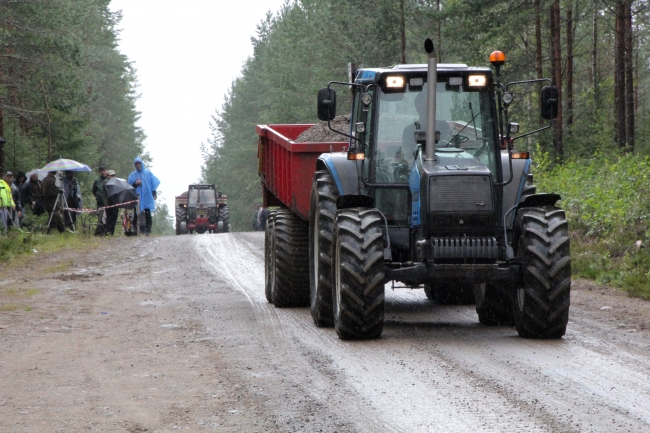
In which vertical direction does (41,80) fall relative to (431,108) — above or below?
above

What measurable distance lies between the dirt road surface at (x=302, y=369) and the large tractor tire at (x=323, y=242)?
27 centimetres

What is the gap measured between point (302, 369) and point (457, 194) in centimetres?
226

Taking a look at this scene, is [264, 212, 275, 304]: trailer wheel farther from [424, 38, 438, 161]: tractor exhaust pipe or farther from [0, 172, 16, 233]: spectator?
[0, 172, 16, 233]: spectator

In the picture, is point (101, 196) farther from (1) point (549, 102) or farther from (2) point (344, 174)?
(1) point (549, 102)

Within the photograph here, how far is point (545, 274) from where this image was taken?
28.5 feet

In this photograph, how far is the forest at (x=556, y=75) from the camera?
648 inches

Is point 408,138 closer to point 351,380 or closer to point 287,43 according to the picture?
point 351,380

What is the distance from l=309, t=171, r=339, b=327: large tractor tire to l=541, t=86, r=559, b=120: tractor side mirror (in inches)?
85.6

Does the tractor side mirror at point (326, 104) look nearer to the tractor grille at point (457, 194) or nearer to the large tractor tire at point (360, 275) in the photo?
the large tractor tire at point (360, 275)

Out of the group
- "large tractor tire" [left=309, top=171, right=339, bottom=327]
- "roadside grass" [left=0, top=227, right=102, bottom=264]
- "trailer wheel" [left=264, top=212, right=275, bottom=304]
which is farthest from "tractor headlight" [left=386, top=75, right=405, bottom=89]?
"roadside grass" [left=0, top=227, right=102, bottom=264]

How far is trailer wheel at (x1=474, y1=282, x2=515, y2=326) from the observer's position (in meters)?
9.89

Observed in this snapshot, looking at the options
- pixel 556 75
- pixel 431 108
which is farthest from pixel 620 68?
pixel 431 108

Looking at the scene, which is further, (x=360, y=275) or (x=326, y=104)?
(x=326, y=104)

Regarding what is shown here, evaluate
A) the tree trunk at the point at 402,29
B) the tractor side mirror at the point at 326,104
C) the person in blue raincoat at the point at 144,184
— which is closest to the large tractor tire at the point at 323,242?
the tractor side mirror at the point at 326,104
